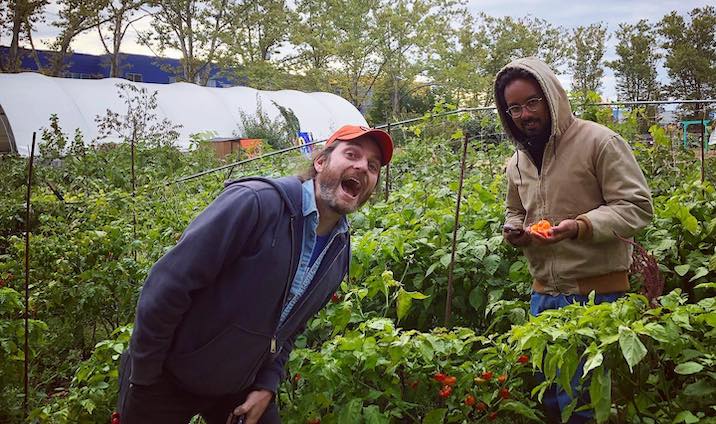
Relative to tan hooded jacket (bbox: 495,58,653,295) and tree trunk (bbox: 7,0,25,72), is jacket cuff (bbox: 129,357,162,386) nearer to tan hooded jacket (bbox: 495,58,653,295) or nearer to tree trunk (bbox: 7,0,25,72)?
tan hooded jacket (bbox: 495,58,653,295)

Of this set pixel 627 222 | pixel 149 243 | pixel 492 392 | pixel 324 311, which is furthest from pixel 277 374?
pixel 149 243

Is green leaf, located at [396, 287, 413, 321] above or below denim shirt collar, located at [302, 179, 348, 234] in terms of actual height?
below

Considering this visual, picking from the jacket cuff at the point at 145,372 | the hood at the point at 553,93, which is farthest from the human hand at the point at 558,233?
the jacket cuff at the point at 145,372

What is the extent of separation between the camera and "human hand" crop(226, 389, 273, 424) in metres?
2.03

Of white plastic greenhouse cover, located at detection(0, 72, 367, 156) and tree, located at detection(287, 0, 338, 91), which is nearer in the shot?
white plastic greenhouse cover, located at detection(0, 72, 367, 156)

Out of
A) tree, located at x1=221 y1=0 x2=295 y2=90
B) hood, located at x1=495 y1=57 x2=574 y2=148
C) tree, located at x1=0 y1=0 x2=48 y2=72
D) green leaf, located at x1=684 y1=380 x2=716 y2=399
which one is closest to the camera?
green leaf, located at x1=684 y1=380 x2=716 y2=399

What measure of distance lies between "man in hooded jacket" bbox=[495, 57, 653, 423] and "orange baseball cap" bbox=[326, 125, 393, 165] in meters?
0.62

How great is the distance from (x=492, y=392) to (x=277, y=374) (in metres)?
0.74

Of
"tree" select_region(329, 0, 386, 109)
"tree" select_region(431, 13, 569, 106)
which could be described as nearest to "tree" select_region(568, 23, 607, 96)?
"tree" select_region(431, 13, 569, 106)

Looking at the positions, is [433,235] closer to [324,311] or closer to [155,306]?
[324,311]

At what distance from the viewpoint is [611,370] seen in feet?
6.14

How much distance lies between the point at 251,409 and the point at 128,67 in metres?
29.6

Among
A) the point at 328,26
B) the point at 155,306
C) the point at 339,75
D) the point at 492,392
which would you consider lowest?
the point at 492,392

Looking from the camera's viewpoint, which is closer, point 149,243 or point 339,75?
point 149,243
